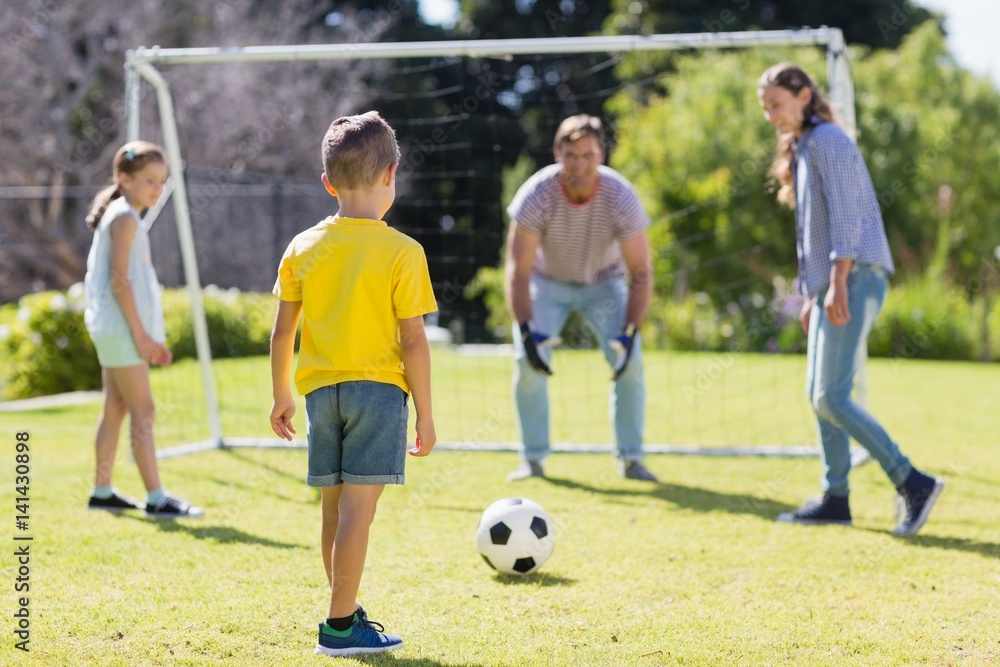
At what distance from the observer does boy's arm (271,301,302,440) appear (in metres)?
2.76

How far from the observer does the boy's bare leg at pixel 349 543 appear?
268 cm

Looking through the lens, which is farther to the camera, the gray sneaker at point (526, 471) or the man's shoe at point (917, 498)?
the gray sneaker at point (526, 471)

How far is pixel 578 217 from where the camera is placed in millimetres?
5152

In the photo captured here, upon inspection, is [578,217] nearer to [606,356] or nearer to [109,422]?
[606,356]

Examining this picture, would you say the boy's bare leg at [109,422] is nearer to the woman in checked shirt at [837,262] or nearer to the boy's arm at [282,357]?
the boy's arm at [282,357]

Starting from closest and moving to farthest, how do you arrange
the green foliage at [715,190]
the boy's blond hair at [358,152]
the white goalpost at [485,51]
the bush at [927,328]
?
the boy's blond hair at [358,152], the white goalpost at [485,51], the bush at [927,328], the green foliage at [715,190]

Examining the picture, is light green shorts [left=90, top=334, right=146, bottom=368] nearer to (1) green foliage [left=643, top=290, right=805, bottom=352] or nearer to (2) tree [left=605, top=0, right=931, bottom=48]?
(1) green foliage [left=643, top=290, right=805, bottom=352]

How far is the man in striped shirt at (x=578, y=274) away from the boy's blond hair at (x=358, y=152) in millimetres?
2326

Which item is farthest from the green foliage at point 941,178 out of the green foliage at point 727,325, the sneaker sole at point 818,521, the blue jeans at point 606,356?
the sneaker sole at point 818,521

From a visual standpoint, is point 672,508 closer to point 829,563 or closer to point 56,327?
point 829,563

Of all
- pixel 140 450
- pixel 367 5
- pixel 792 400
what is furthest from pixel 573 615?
pixel 367 5

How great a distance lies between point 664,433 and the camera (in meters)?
7.04

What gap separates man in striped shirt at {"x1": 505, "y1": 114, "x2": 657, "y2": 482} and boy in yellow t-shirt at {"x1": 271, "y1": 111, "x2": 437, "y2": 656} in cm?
237

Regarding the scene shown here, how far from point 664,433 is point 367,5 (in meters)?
17.8
